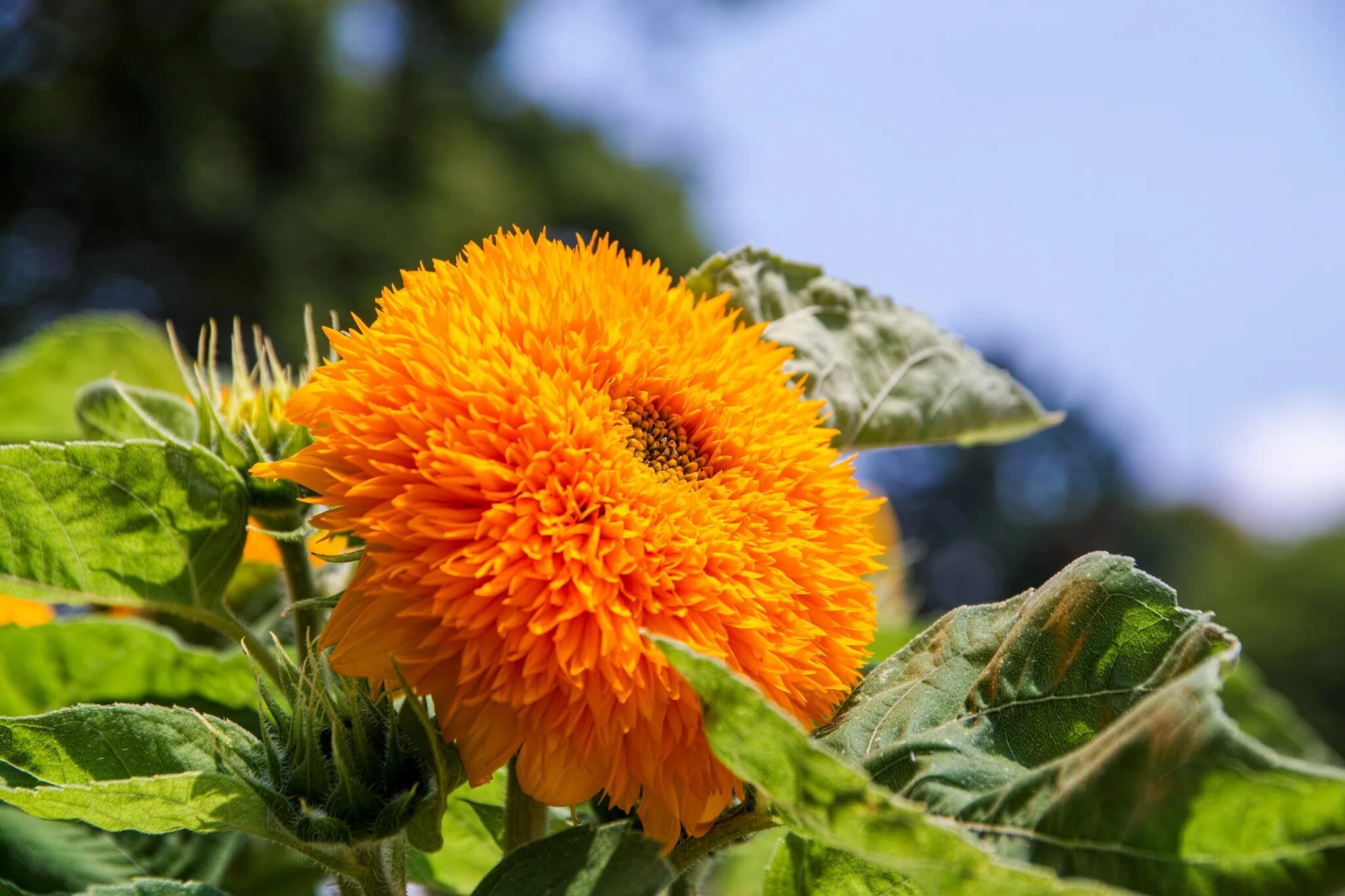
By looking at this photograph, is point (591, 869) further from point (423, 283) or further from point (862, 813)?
point (423, 283)

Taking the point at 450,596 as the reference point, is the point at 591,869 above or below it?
below

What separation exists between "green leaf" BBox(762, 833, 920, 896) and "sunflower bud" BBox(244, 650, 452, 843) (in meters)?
0.16

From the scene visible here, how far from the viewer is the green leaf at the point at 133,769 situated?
448 mm

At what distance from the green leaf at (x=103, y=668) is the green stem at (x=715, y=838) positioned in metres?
0.31

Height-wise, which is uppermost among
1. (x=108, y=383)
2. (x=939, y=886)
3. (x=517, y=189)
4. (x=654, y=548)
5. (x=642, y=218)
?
(x=517, y=189)

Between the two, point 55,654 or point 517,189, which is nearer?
point 55,654

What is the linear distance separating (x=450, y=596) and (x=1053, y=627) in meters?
0.26

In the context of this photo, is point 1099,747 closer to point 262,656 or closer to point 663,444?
point 663,444

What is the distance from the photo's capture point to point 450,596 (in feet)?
1.45

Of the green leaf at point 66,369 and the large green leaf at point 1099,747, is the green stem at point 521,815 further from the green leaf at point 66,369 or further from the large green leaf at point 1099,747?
the green leaf at point 66,369

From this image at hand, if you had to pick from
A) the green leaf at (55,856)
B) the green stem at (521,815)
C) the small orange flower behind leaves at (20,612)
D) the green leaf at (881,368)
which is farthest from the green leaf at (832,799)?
the small orange flower behind leaves at (20,612)

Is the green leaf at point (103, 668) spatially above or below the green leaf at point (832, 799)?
above

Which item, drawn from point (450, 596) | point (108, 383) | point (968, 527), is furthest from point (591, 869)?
point (968, 527)

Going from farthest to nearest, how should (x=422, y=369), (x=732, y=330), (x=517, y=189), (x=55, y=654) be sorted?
(x=517, y=189) → (x=55, y=654) → (x=732, y=330) → (x=422, y=369)
